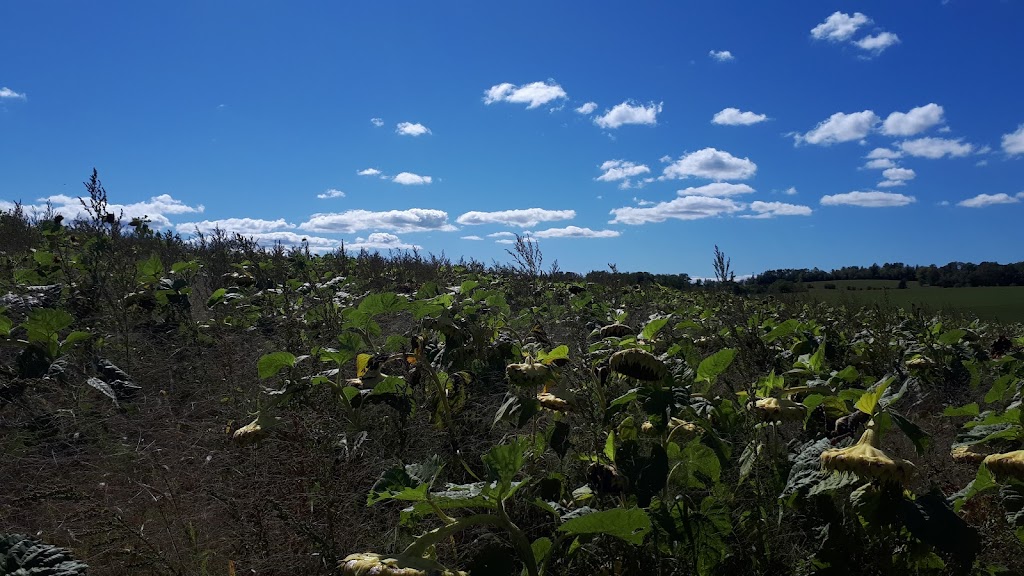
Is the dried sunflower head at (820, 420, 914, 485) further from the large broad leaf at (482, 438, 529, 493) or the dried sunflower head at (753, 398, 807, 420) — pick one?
the large broad leaf at (482, 438, 529, 493)

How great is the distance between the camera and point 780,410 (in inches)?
70.9

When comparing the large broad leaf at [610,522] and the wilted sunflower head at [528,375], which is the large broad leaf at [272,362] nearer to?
the wilted sunflower head at [528,375]

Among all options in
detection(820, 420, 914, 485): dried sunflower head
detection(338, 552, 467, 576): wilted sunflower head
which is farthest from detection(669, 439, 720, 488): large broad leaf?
detection(338, 552, 467, 576): wilted sunflower head

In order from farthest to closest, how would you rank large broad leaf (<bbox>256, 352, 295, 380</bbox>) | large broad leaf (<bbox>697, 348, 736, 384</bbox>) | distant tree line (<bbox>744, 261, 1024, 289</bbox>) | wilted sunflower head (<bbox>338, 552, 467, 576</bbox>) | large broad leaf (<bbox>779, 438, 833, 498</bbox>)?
distant tree line (<bbox>744, 261, 1024, 289</bbox>)
large broad leaf (<bbox>256, 352, 295, 380</bbox>)
large broad leaf (<bbox>697, 348, 736, 384</bbox>)
large broad leaf (<bbox>779, 438, 833, 498</bbox>)
wilted sunflower head (<bbox>338, 552, 467, 576</bbox>)

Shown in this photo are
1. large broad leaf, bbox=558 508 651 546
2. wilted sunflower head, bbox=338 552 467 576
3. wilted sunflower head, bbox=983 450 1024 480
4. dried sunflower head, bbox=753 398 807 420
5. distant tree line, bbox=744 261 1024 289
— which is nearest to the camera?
wilted sunflower head, bbox=338 552 467 576

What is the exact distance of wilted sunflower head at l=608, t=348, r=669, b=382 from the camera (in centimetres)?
183

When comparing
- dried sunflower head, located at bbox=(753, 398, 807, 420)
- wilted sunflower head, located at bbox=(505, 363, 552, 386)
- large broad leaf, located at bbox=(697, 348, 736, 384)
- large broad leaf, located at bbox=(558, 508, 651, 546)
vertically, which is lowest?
large broad leaf, located at bbox=(558, 508, 651, 546)

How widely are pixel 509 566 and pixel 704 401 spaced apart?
89 centimetres

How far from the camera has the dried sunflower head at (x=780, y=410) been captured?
5.85ft

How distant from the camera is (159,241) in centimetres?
872

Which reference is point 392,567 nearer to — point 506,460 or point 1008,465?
point 506,460

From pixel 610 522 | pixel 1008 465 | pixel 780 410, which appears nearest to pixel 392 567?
pixel 610 522

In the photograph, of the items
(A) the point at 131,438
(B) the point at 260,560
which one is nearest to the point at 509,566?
(B) the point at 260,560

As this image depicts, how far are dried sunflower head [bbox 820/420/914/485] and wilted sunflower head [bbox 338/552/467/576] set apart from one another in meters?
0.89
